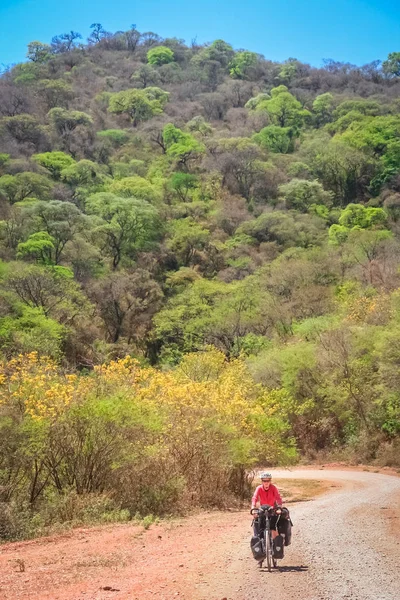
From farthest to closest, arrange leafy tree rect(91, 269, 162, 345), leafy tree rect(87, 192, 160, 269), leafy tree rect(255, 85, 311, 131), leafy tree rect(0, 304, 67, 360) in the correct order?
leafy tree rect(255, 85, 311, 131), leafy tree rect(87, 192, 160, 269), leafy tree rect(91, 269, 162, 345), leafy tree rect(0, 304, 67, 360)

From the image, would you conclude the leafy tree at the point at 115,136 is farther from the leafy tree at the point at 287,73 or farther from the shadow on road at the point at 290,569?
the shadow on road at the point at 290,569

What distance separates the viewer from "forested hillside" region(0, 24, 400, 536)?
15258 millimetres

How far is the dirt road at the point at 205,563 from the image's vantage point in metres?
7.39

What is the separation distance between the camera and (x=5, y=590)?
301 inches

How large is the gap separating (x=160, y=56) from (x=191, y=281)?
97.1m

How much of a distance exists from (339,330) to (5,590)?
1055 inches

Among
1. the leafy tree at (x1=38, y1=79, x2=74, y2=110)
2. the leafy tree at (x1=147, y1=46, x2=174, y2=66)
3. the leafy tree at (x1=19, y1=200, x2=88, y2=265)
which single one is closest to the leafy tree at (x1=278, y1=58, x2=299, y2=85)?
the leafy tree at (x1=147, y1=46, x2=174, y2=66)

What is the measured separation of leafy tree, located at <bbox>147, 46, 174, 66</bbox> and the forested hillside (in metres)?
17.1

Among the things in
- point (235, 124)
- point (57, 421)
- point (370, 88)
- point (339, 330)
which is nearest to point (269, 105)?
point (235, 124)

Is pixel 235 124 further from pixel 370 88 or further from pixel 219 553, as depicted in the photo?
pixel 219 553

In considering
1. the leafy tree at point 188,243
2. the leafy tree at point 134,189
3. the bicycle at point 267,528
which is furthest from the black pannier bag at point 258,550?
the leafy tree at point 134,189

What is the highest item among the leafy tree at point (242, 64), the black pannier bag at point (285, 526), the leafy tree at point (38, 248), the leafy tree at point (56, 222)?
the leafy tree at point (242, 64)

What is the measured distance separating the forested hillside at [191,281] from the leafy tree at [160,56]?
56.2 ft

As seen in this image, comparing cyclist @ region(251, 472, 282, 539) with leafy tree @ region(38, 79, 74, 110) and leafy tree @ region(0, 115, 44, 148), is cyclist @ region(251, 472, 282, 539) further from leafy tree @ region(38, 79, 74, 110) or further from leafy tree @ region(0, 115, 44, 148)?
leafy tree @ region(38, 79, 74, 110)
